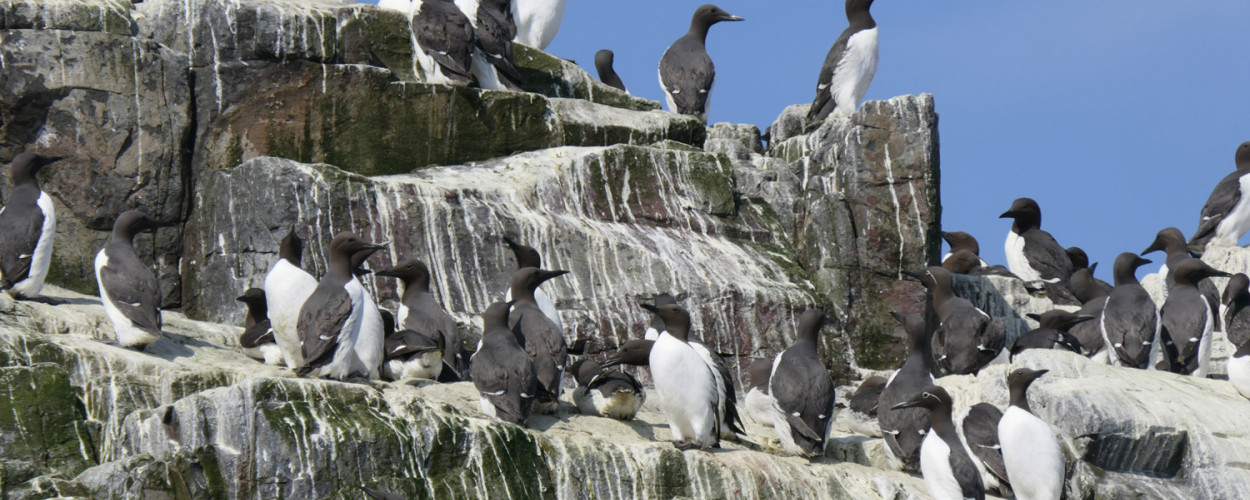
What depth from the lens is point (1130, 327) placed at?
12922 millimetres

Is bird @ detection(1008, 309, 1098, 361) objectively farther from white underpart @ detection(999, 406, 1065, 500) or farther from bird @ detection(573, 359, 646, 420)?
bird @ detection(573, 359, 646, 420)

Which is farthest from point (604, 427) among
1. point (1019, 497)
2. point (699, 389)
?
point (1019, 497)

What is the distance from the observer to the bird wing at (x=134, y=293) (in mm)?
10000

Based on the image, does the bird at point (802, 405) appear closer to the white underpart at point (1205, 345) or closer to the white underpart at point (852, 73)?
the white underpart at point (1205, 345)

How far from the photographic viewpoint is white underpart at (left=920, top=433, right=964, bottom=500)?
970 cm

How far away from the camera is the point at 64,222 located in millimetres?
12992

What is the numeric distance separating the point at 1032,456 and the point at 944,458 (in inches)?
29.3

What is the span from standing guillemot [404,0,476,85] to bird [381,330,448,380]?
12.7 feet

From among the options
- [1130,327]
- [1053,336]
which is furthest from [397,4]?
[1130,327]

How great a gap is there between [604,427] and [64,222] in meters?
5.29

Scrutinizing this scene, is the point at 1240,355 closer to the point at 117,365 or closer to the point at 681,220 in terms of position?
the point at 681,220

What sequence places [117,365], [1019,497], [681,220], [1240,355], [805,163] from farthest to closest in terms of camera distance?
[805,163] < [681,220] < [1240,355] < [1019,497] < [117,365]

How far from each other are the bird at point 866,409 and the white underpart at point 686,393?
5.84ft

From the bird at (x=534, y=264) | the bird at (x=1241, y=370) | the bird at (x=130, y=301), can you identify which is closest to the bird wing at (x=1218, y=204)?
the bird at (x=1241, y=370)
